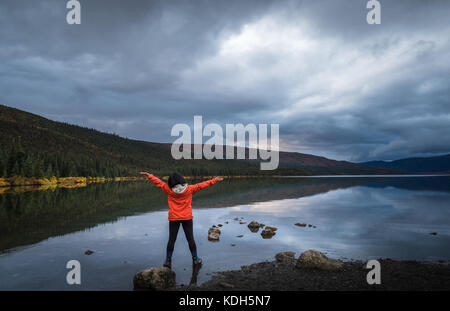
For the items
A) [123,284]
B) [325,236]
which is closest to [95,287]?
[123,284]

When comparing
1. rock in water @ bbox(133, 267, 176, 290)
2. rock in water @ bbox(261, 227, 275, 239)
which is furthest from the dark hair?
rock in water @ bbox(261, 227, 275, 239)

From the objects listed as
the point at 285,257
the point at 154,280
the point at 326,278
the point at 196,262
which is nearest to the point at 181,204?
the point at 196,262

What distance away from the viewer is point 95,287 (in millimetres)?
7789

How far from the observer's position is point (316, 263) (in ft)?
29.6

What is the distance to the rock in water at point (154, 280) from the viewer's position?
7.52 meters

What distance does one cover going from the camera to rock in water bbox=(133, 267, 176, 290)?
296 inches

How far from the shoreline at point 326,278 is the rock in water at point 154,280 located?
345 millimetres

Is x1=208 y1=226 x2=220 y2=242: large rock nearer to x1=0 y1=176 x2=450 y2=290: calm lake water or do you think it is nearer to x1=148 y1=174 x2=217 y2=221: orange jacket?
x1=0 y1=176 x2=450 y2=290: calm lake water

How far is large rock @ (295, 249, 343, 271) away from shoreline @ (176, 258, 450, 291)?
0.12 m

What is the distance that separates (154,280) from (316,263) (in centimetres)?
522

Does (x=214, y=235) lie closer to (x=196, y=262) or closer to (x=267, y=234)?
(x=267, y=234)
